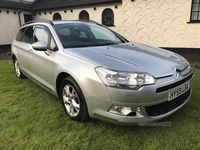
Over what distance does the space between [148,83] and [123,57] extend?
56 centimetres

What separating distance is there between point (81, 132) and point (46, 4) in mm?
13845

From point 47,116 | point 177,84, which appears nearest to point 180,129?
point 177,84

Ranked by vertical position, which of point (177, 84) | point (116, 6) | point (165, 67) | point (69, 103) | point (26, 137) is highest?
point (116, 6)

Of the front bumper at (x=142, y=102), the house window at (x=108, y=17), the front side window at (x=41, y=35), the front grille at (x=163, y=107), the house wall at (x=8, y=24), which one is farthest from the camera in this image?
the house wall at (x=8, y=24)

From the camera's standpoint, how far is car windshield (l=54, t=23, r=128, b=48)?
2.86 meters

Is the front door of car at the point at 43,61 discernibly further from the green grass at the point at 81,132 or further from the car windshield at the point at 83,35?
the green grass at the point at 81,132

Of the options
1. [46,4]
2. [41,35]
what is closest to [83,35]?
[41,35]

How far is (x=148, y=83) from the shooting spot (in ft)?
6.38

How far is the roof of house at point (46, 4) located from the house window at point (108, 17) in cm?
66

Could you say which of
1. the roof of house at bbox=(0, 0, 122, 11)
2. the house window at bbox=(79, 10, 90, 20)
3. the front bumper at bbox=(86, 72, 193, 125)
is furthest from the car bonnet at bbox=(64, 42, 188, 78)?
the house window at bbox=(79, 10, 90, 20)

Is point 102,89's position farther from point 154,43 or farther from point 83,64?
point 154,43

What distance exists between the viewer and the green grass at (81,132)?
2102mm

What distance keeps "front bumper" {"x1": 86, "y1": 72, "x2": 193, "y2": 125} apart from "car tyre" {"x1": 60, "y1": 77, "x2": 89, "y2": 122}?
0.20m

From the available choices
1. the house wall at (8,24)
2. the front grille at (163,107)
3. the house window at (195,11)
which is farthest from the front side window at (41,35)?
the house wall at (8,24)
